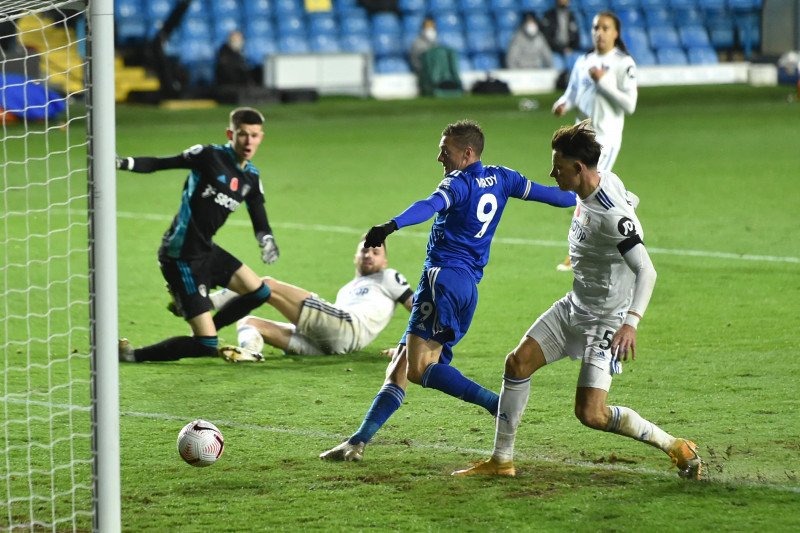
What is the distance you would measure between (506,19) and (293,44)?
561 centimetres

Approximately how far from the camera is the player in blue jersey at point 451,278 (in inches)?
229

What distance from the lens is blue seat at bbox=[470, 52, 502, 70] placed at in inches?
1171

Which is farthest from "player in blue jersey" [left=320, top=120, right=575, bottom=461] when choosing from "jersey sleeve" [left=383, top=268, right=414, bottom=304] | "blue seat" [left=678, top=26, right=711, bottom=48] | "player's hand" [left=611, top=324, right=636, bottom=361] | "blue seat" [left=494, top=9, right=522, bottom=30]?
"blue seat" [left=678, top=26, right=711, bottom=48]

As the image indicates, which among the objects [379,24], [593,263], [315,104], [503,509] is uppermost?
[379,24]

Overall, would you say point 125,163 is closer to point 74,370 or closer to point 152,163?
point 152,163

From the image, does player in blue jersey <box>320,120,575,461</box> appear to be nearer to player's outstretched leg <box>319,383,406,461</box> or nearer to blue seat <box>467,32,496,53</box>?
player's outstretched leg <box>319,383,406,461</box>

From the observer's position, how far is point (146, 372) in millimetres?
7742

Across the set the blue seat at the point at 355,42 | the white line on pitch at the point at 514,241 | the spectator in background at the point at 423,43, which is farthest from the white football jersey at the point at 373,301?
the blue seat at the point at 355,42

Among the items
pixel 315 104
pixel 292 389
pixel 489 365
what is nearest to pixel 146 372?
pixel 292 389

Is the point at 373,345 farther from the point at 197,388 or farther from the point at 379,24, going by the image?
the point at 379,24

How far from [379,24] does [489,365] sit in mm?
23446

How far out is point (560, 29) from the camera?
29703 mm

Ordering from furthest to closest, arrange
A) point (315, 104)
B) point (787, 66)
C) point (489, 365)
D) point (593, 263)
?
point (787, 66), point (315, 104), point (489, 365), point (593, 263)

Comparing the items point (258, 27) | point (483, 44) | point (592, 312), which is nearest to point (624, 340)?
point (592, 312)
